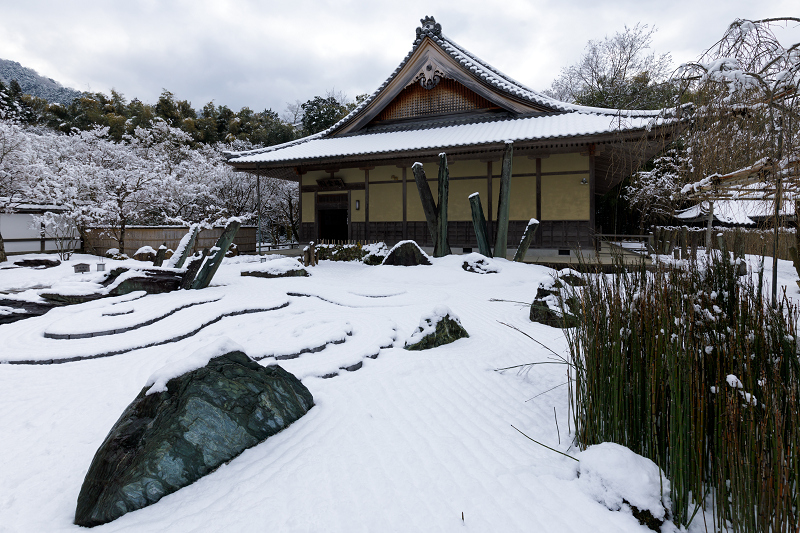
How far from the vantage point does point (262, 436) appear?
2.40 meters

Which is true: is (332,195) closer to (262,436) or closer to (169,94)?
(262,436)

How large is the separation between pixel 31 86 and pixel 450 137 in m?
45.8

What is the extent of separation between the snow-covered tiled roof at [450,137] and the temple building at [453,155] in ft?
0.12

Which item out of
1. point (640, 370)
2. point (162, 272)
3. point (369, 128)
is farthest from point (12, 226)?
point (640, 370)

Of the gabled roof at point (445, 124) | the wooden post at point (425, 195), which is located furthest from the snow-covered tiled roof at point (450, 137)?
the wooden post at point (425, 195)

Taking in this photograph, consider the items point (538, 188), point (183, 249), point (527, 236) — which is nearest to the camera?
point (183, 249)

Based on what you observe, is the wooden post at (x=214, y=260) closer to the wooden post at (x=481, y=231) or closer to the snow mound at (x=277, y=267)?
the snow mound at (x=277, y=267)

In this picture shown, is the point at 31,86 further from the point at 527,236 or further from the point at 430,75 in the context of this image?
the point at 527,236

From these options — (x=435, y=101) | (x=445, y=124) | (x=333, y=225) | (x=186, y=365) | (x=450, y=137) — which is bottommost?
(x=186, y=365)

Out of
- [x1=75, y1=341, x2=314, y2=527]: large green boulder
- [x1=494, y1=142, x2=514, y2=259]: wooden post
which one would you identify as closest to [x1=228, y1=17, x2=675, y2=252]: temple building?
[x1=494, y1=142, x2=514, y2=259]: wooden post

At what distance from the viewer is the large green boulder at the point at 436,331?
4166 millimetres

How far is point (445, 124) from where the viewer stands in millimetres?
12477

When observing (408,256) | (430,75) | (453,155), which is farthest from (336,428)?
(430,75)

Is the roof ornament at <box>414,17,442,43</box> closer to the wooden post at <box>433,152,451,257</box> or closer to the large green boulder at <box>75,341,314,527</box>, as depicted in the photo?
the wooden post at <box>433,152,451,257</box>
